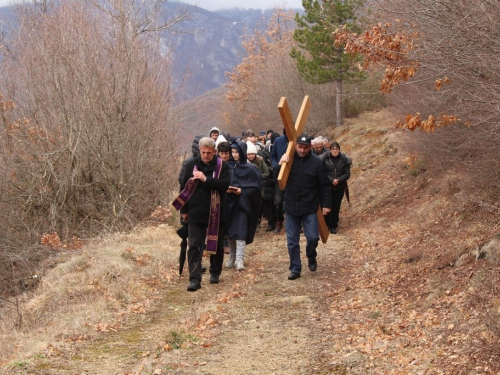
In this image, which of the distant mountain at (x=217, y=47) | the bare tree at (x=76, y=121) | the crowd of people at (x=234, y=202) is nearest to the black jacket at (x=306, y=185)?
the crowd of people at (x=234, y=202)

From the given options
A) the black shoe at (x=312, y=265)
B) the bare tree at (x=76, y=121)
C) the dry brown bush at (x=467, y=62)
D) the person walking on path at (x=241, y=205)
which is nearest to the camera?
the dry brown bush at (x=467, y=62)

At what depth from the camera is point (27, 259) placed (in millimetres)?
13703

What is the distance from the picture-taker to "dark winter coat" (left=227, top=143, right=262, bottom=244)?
10703 mm

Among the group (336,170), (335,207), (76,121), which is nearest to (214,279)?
(335,207)

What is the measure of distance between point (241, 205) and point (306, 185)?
57.2 inches

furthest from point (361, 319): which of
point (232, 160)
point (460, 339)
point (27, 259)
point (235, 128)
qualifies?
point (235, 128)

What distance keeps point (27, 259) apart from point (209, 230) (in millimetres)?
5997

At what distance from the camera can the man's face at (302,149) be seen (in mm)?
9602

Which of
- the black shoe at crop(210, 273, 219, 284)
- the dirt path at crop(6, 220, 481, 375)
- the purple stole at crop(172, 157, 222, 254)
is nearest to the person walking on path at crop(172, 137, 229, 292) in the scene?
the purple stole at crop(172, 157, 222, 254)

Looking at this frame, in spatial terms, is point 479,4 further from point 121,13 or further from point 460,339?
point 121,13

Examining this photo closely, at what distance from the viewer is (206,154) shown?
Result: 9.10m

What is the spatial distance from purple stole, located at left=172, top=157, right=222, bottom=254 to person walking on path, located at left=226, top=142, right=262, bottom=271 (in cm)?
102

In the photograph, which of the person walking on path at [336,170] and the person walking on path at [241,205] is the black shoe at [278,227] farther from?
the person walking on path at [241,205]

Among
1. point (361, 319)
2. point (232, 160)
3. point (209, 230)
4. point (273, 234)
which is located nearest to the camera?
point (361, 319)
